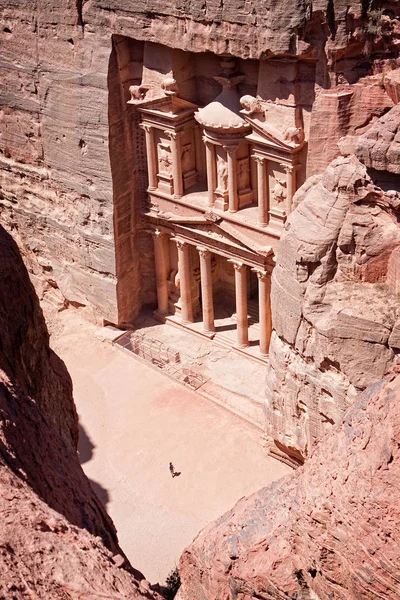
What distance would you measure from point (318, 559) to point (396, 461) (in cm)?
103

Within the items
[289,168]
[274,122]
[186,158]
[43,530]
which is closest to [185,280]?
[186,158]

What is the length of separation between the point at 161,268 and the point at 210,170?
3.69 metres

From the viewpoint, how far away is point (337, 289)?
18.0m

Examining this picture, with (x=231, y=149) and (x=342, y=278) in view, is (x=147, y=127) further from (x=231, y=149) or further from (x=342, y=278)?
(x=342, y=278)

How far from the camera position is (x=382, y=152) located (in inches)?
656

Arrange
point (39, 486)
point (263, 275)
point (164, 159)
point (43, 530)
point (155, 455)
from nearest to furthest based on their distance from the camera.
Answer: point (43, 530) → point (39, 486) → point (155, 455) → point (263, 275) → point (164, 159)

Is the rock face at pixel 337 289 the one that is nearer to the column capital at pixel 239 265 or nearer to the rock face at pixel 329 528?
the column capital at pixel 239 265

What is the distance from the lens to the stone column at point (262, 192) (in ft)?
73.1

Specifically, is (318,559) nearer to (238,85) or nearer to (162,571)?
(162,571)

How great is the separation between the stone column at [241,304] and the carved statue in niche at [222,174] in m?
1.86

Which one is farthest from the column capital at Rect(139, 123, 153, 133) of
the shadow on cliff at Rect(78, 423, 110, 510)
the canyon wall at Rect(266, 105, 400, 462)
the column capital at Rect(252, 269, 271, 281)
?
the shadow on cliff at Rect(78, 423, 110, 510)

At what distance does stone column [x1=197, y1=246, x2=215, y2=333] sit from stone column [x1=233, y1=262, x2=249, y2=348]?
93 centimetres

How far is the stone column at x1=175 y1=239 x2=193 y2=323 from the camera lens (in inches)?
993

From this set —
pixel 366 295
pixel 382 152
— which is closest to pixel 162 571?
pixel 366 295
